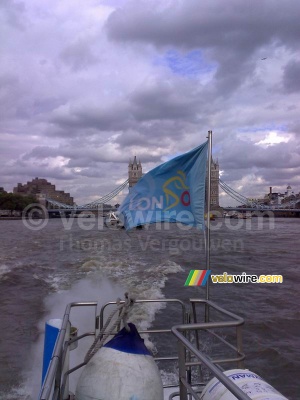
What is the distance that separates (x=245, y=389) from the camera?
8.93 feet

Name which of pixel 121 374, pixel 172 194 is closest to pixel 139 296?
pixel 172 194

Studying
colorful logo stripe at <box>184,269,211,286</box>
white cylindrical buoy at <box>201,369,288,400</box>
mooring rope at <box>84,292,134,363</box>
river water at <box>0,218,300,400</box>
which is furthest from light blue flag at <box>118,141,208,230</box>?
white cylindrical buoy at <box>201,369,288,400</box>

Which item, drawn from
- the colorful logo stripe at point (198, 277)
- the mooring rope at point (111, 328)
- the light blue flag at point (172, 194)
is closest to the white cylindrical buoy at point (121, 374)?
the mooring rope at point (111, 328)

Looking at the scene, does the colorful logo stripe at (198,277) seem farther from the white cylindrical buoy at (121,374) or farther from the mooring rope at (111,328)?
the white cylindrical buoy at (121,374)

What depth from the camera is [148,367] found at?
10.2 feet

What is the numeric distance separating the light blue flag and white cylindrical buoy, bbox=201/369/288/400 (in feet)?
7.97

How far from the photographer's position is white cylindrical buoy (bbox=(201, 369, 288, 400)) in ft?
8.73

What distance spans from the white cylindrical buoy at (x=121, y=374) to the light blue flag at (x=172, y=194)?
2.09 metres

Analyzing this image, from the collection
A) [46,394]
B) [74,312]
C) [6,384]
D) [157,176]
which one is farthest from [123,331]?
[74,312]

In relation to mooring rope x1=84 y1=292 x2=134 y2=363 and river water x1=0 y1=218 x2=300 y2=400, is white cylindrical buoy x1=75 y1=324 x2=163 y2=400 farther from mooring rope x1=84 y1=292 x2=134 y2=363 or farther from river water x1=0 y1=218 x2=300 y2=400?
river water x1=0 y1=218 x2=300 y2=400

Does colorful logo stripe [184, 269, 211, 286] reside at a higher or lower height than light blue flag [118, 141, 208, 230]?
lower

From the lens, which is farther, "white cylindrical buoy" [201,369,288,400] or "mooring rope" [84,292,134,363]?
"mooring rope" [84,292,134,363]

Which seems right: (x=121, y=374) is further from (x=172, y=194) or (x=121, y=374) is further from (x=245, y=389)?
(x=172, y=194)

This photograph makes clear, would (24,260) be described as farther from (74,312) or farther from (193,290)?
(74,312)
